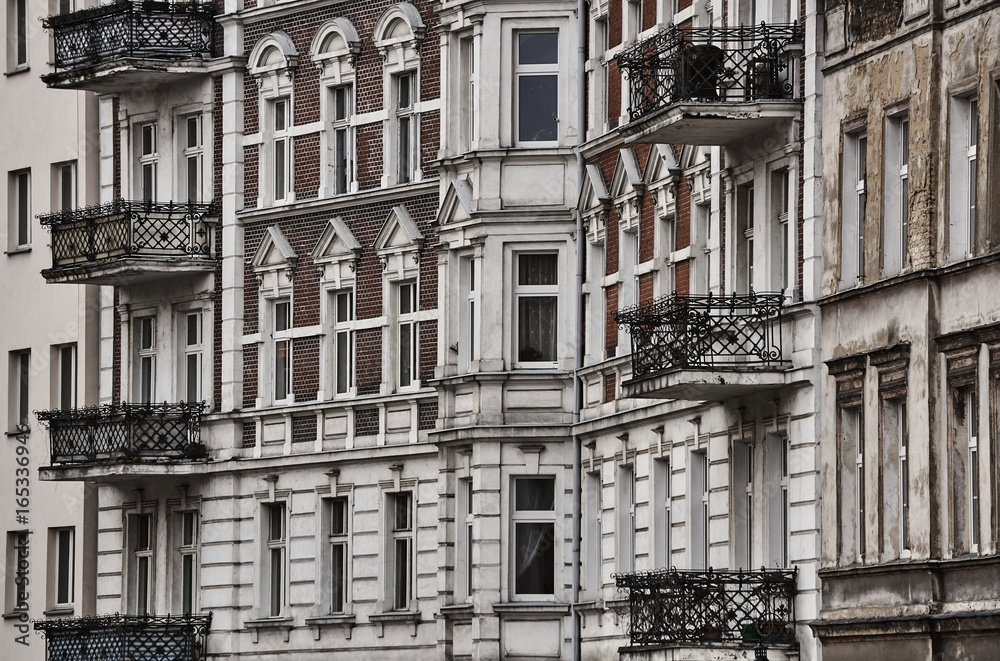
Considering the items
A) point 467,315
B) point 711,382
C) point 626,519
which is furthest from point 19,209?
point 711,382

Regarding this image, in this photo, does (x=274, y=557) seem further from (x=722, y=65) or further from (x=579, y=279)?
(x=722, y=65)

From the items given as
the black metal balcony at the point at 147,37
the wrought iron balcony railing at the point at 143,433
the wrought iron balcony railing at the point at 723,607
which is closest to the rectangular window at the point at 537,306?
the wrought iron balcony railing at the point at 723,607

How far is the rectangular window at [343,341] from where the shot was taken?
52.1 meters

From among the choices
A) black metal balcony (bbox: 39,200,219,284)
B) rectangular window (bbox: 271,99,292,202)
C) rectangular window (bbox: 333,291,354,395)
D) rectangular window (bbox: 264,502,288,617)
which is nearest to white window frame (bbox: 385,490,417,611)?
rectangular window (bbox: 333,291,354,395)

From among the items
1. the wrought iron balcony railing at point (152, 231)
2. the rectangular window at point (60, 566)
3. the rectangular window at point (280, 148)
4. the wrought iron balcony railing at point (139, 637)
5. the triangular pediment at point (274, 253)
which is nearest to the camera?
the triangular pediment at point (274, 253)

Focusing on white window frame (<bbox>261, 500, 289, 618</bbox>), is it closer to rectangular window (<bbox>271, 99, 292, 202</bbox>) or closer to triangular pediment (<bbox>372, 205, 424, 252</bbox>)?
triangular pediment (<bbox>372, 205, 424, 252</bbox>)

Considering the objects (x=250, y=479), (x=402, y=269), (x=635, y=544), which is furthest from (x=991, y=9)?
(x=250, y=479)

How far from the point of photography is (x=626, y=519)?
45719mm

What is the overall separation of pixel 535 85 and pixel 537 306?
338cm

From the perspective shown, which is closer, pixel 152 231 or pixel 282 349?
pixel 282 349

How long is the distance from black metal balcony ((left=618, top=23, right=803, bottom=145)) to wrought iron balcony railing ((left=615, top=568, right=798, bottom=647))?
574 cm

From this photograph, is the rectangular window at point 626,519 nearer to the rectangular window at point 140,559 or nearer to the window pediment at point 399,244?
the window pediment at point 399,244

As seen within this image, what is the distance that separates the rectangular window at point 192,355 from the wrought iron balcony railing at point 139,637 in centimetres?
395

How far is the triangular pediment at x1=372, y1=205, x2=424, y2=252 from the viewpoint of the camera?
50.4m
